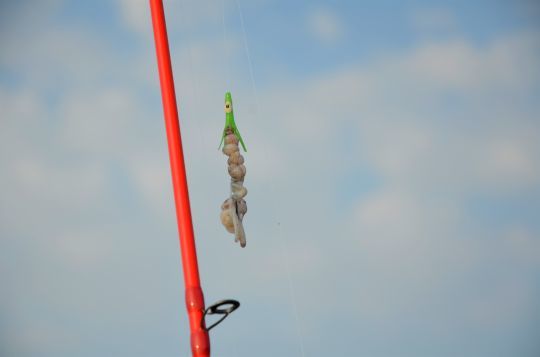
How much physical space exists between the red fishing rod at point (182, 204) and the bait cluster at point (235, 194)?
1.68 m

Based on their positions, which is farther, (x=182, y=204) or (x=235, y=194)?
(x=235, y=194)

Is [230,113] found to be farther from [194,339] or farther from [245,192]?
[194,339]

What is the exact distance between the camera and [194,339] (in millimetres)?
7621

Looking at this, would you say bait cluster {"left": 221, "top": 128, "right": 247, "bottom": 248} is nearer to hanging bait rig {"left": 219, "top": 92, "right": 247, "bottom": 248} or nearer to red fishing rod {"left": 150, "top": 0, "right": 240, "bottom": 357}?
hanging bait rig {"left": 219, "top": 92, "right": 247, "bottom": 248}

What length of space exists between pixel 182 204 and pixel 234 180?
2085 mm

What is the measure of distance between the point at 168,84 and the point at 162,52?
0.43 metres

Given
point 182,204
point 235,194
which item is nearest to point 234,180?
point 235,194

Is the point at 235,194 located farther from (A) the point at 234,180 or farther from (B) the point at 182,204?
(B) the point at 182,204

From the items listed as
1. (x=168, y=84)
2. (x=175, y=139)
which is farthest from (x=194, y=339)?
(x=168, y=84)

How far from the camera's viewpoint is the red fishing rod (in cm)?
760

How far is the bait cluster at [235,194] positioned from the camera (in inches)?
398

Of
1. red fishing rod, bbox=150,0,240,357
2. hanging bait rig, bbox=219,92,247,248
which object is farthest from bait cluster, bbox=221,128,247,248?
red fishing rod, bbox=150,0,240,357

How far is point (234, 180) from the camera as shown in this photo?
1043 centimetres

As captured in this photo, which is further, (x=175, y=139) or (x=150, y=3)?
(x=150, y=3)
